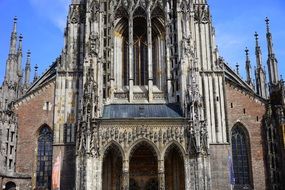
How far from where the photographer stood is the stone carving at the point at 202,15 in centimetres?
4151

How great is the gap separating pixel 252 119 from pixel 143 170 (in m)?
10.6

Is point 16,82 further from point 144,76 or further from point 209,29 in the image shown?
point 209,29

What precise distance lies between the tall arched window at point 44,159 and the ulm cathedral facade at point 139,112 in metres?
0.09

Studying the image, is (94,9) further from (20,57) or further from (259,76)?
(259,76)

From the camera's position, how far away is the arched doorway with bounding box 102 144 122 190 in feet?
119

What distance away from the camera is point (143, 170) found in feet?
122

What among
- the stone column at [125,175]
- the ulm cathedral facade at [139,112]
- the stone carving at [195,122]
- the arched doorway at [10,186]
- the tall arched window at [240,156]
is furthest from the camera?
the tall arched window at [240,156]

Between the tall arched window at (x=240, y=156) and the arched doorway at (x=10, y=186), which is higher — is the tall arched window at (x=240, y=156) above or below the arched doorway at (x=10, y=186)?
above

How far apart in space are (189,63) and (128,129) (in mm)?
8052

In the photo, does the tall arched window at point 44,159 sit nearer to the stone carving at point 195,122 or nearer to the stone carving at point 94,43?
the stone carving at point 94,43

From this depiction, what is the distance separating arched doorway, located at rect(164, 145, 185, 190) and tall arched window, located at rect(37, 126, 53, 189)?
9.97 meters

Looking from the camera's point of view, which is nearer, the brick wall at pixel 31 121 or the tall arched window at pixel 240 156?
the brick wall at pixel 31 121

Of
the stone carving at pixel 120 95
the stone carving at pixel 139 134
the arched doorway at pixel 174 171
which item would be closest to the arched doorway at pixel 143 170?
the arched doorway at pixel 174 171

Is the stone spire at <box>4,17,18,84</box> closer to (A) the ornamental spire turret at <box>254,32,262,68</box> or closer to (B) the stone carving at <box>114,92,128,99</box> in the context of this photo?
(B) the stone carving at <box>114,92,128,99</box>
